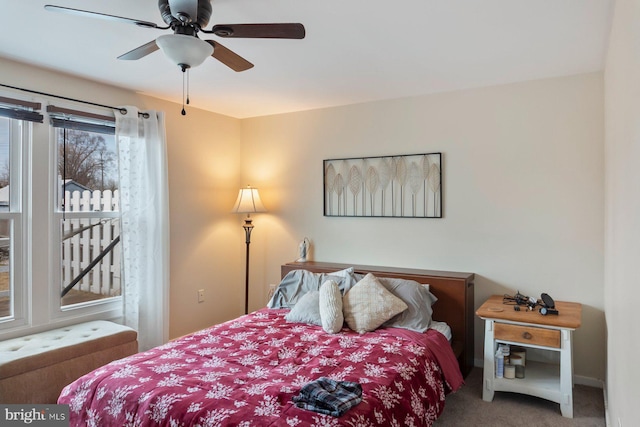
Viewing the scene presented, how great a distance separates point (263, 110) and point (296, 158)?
1.99ft

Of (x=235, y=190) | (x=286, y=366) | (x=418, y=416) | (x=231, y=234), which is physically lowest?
(x=418, y=416)

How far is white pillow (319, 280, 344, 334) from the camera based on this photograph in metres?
3.01

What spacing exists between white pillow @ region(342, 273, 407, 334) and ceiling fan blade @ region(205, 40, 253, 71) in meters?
1.79

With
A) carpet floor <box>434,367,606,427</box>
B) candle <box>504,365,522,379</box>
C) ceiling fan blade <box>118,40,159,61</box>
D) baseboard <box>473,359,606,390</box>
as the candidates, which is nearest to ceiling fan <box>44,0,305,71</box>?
ceiling fan blade <box>118,40,159,61</box>

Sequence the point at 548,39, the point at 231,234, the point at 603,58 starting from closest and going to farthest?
the point at 548,39, the point at 603,58, the point at 231,234

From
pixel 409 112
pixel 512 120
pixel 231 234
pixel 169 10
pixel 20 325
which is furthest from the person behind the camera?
pixel 231 234

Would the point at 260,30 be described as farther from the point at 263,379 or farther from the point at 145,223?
the point at 145,223

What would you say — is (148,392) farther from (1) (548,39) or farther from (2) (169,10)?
(1) (548,39)

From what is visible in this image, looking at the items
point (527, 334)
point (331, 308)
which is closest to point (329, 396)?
point (331, 308)

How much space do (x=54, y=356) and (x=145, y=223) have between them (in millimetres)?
1282

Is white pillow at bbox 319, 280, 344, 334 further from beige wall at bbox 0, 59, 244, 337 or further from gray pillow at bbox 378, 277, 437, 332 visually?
beige wall at bbox 0, 59, 244, 337

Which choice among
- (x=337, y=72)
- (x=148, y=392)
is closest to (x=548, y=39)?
(x=337, y=72)

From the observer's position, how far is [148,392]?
2002 millimetres

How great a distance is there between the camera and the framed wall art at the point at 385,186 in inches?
147
